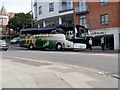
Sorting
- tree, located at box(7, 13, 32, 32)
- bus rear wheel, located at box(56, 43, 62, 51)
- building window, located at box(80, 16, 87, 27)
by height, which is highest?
tree, located at box(7, 13, 32, 32)

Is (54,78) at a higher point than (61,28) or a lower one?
lower

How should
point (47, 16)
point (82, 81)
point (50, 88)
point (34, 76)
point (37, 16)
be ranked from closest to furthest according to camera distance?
1. point (50, 88)
2. point (82, 81)
3. point (34, 76)
4. point (47, 16)
5. point (37, 16)

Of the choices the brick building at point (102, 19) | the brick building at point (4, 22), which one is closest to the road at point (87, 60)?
the brick building at point (102, 19)

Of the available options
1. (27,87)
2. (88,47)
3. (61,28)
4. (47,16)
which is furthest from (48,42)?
(27,87)

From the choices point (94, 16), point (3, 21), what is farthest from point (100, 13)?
point (3, 21)

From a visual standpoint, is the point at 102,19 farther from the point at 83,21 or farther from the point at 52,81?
the point at 52,81

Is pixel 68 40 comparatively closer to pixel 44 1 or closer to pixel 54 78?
pixel 54 78

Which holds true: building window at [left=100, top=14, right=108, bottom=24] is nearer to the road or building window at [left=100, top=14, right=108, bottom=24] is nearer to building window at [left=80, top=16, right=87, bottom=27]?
building window at [left=80, top=16, right=87, bottom=27]

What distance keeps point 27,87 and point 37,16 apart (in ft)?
176

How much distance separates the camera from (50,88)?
10625mm

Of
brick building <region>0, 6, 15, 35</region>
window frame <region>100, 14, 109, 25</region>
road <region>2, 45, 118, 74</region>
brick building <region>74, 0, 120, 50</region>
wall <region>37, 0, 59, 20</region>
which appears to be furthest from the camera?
brick building <region>0, 6, 15, 35</region>

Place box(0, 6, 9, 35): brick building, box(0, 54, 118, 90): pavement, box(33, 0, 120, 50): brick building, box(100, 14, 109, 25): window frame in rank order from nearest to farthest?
1. box(0, 54, 118, 90): pavement
2. box(33, 0, 120, 50): brick building
3. box(100, 14, 109, 25): window frame
4. box(0, 6, 9, 35): brick building

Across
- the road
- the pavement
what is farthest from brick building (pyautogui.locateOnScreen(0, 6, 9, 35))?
the pavement

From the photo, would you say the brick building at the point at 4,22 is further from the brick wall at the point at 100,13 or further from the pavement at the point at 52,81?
the pavement at the point at 52,81
